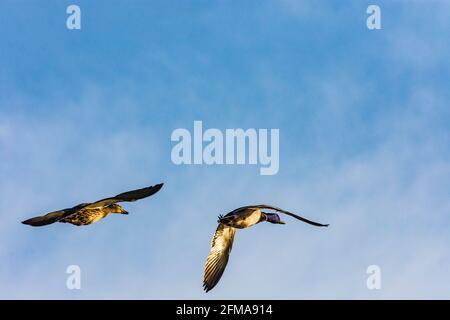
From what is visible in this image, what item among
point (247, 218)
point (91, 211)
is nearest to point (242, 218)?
point (247, 218)

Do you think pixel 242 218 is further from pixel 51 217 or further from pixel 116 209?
pixel 51 217

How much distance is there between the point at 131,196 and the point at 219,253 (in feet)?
9.31

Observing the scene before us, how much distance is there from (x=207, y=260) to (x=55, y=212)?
3483mm

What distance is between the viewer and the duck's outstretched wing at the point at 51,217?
17.7m

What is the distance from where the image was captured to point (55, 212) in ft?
60.1

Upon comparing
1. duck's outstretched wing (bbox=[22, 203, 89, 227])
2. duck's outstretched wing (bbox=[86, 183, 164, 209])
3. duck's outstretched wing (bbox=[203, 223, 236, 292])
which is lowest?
duck's outstretched wing (bbox=[203, 223, 236, 292])

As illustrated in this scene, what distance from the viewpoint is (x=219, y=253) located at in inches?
783

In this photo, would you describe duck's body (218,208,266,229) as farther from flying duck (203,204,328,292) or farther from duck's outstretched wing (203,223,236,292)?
duck's outstretched wing (203,223,236,292)

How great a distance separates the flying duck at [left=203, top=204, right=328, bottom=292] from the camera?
19.3 meters

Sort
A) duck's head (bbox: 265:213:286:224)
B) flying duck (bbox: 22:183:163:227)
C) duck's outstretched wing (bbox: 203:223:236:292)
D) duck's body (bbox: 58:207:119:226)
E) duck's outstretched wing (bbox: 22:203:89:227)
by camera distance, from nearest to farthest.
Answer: duck's outstretched wing (bbox: 22:203:89:227), flying duck (bbox: 22:183:163:227), duck's body (bbox: 58:207:119:226), duck's outstretched wing (bbox: 203:223:236:292), duck's head (bbox: 265:213:286:224)

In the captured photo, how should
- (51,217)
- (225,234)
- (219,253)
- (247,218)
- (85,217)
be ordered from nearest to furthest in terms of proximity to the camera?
(51,217)
(85,217)
(247,218)
(219,253)
(225,234)

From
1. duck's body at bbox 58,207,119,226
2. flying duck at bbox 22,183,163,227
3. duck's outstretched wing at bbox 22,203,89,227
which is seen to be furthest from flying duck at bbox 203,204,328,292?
duck's outstretched wing at bbox 22,203,89,227
